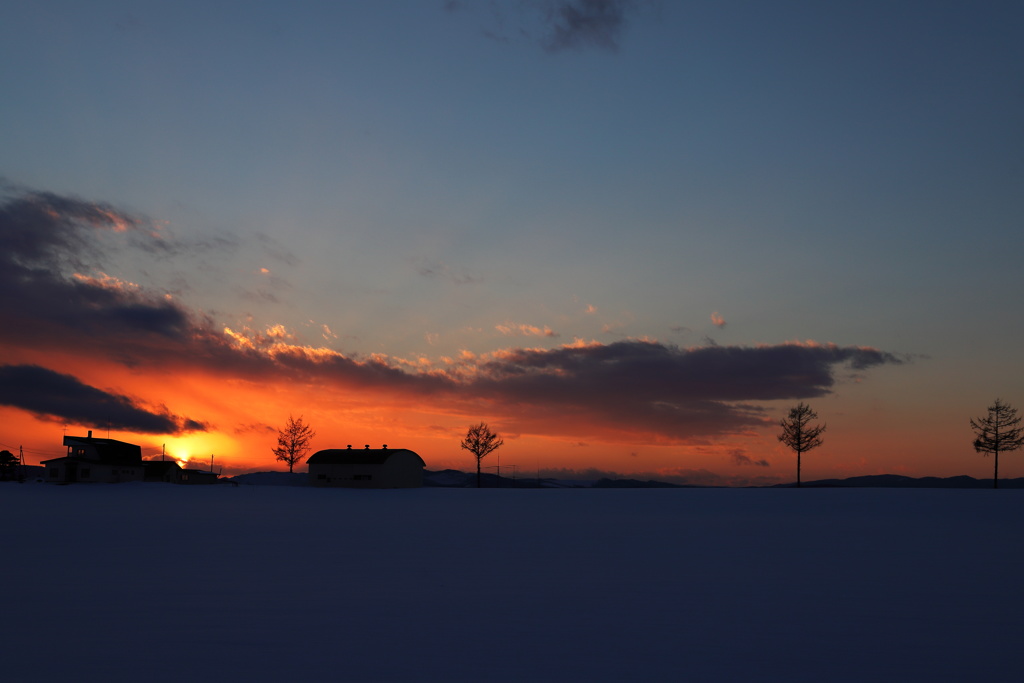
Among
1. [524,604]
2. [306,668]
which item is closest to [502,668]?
[306,668]

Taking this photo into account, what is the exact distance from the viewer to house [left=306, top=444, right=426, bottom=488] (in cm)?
8044

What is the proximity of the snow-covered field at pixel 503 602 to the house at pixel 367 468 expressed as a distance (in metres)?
46.2

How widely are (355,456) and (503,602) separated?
2756 inches

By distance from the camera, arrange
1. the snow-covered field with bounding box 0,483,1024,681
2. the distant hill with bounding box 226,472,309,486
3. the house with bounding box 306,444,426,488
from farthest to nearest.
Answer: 1. the distant hill with bounding box 226,472,309,486
2. the house with bounding box 306,444,426,488
3. the snow-covered field with bounding box 0,483,1024,681

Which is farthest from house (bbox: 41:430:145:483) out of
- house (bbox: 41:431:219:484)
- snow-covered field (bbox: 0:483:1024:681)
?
snow-covered field (bbox: 0:483:1024:681)

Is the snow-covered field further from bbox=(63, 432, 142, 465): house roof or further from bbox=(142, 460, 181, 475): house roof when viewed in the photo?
bbox=(142, 460, 181, 475): house roof

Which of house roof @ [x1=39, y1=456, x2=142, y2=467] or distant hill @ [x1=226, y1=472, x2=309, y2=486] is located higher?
house roof @ [x1=39, y1=456, x2=142, y2=467]

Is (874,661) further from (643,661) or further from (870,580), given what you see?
(870,580)

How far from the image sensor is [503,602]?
16938 mm

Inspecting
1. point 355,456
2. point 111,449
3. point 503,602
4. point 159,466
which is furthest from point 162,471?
point 503,602

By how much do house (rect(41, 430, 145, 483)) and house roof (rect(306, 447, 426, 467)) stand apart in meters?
21.5

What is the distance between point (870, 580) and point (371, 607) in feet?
48.0

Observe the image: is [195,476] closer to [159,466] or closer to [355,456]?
[159,466]

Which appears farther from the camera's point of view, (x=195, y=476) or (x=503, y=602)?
(x=195, y=476)
